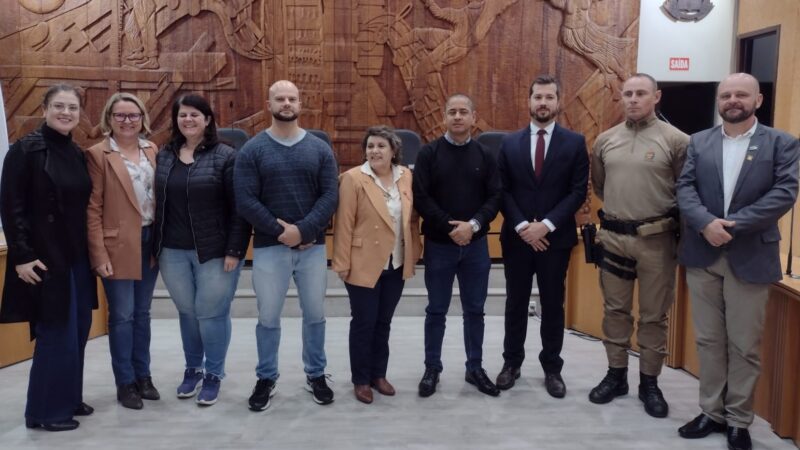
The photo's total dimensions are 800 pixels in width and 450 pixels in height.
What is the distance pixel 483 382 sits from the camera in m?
3.14

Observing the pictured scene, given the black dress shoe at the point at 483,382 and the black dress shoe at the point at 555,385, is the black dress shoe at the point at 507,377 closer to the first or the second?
the black dress shoe at the point at 483,382

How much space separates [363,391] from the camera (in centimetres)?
304

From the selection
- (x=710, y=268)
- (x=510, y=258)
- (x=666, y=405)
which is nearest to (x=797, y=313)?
(x=710, y=268)

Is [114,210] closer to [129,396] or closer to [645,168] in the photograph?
[129,396]

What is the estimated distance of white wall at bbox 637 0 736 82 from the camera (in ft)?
20.6

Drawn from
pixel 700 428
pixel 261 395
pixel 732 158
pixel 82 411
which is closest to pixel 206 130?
pixel 261 395

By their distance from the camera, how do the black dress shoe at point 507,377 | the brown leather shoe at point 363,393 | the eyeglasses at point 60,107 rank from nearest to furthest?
the eyeglasses at point 60,107, the brown leather shoe at point 363,393, the black dress shoe at point 507,377

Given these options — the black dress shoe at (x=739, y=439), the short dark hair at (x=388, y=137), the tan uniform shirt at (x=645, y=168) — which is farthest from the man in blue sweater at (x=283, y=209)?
the black dress shoe at (x=739, y=439)

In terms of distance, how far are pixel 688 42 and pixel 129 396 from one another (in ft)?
19.7

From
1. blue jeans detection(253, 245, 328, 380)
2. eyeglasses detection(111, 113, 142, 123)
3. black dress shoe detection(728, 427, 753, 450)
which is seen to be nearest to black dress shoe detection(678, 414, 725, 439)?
black dress shoe detection(728, 427, 753, 450)

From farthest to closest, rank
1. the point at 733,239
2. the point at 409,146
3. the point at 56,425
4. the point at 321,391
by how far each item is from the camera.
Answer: the point at 409,146
the point at 321,391
the point at 56,425
the point at 733,239

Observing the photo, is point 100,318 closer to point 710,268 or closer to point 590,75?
point 710,268

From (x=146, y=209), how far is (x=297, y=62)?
3437mm

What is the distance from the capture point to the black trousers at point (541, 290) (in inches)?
120
